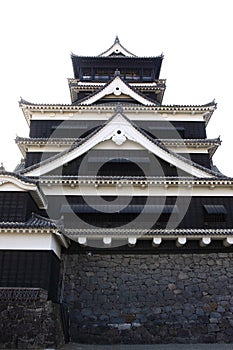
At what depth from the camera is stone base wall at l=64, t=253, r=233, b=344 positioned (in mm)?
11211

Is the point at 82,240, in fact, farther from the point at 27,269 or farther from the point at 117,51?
the point at 117,51

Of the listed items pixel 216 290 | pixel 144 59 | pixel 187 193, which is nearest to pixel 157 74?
pixel 144 59

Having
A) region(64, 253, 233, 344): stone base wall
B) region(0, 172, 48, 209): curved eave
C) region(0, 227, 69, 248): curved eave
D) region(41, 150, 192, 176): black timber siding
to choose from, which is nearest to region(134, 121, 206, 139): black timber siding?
region(41, 150, 192, 176): black timber siding

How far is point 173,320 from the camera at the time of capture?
11.4 metres

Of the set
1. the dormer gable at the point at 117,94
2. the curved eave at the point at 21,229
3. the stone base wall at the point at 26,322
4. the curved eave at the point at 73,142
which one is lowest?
the stone base wall at the point at 26,322

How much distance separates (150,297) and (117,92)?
12.5 meters

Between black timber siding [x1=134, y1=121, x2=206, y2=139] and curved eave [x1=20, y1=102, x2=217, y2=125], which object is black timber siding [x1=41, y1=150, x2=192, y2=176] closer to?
black timber siding [x1=134, y1=121, x2=206, y2=139]

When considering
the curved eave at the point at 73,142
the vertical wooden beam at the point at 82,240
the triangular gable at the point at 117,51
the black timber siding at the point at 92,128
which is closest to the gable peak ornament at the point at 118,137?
the curved eave at the point at 73,142

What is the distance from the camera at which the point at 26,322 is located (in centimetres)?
899

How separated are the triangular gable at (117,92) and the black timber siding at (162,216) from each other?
24.7 feet

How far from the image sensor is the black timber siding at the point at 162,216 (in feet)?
43.8

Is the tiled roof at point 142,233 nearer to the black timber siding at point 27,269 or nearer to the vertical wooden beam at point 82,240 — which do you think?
the vertical wooden beam at point 82,240

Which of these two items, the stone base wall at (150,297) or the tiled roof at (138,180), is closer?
the stone base wall at (150,297)

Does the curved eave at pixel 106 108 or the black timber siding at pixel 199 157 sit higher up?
the curved eave at pixel 106 108
